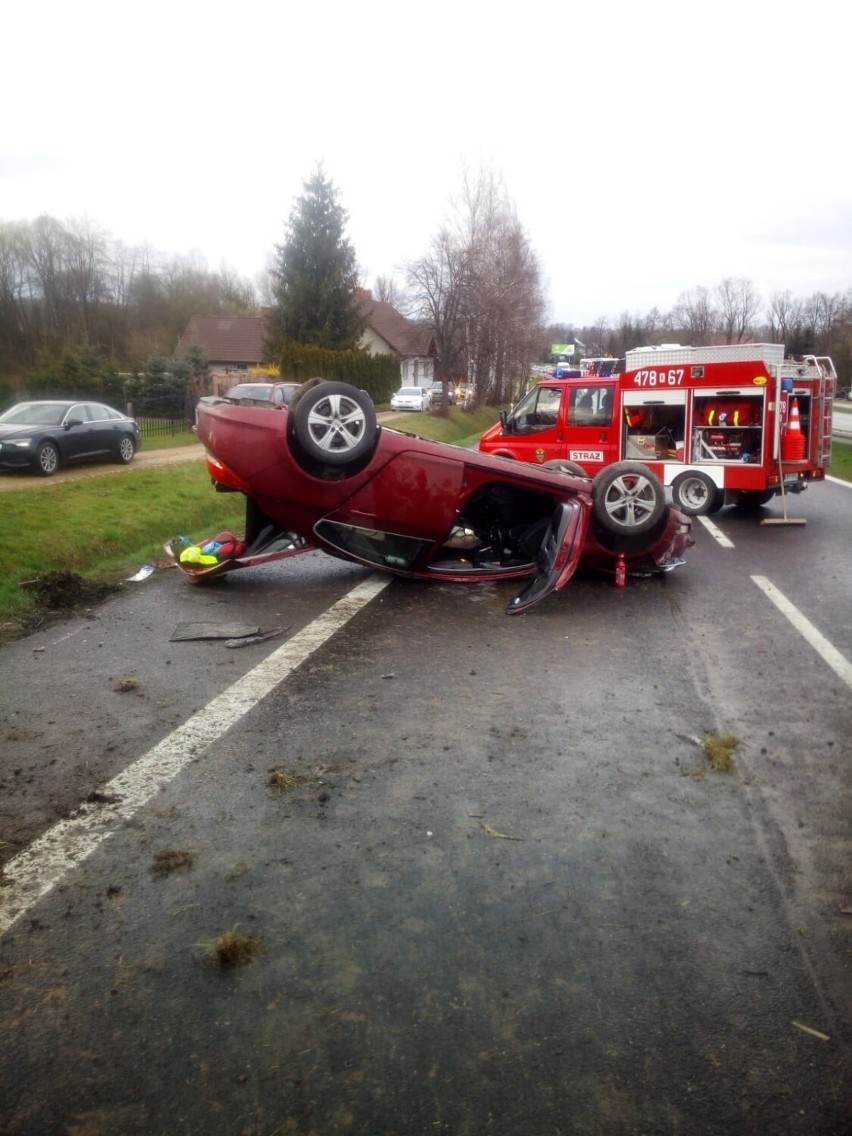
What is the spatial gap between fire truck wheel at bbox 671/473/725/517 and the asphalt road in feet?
26.3

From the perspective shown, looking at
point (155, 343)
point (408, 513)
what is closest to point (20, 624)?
point (408, 513)

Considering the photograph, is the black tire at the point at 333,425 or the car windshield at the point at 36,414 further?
the car windshield at the point at 36,414

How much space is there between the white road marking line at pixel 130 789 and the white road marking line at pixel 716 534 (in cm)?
693

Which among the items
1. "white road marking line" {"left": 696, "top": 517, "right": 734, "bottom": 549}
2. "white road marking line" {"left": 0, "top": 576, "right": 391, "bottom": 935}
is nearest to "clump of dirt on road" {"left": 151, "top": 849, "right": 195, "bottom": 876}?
"white road marking line" {"left": 0, "top": 576, "right": 391, "bottom": 935}

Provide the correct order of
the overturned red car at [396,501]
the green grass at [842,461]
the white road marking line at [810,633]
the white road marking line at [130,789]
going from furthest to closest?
1. the green grass at [842,461]
2. the overturned red car at [396,501]
3. the white road marking line at [810,633]
4. the white road marking line at [130,789]

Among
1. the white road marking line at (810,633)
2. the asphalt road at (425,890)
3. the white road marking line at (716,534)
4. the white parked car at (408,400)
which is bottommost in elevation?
the asphalt road at (425,890)

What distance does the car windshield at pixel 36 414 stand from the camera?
55.3ft

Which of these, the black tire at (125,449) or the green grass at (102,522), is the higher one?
the black tire at (125,449)

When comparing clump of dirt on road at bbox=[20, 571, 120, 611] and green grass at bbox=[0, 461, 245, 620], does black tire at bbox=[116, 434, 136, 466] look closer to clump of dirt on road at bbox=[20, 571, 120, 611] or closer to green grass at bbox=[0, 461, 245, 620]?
green grass at bbox=[0, 461, 245, 620]

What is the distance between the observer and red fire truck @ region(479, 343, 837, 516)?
14.1m

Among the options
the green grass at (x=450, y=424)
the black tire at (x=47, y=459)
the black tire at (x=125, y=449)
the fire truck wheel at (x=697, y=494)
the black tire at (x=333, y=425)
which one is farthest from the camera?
the green grass at (x=450, y=424)

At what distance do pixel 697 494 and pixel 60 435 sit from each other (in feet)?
36.8

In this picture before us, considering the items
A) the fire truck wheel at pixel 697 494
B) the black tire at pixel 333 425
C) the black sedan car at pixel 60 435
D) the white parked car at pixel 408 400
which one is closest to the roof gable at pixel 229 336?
the white parked car at pixel 408 400

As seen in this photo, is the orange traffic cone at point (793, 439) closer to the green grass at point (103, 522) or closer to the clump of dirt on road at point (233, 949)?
the green grass at point (103, 522)
